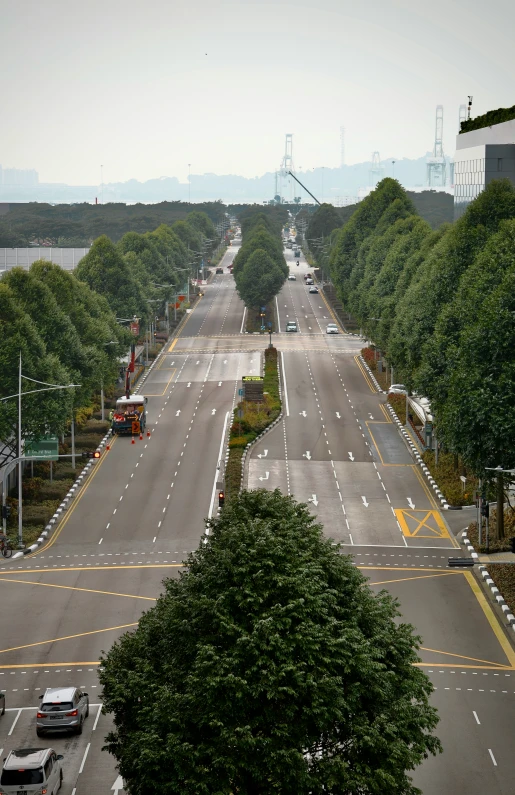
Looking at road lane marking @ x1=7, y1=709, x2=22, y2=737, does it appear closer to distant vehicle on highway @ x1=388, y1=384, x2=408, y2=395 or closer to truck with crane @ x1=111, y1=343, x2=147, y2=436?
truck with crane @ x1=111, y1=343, x2=147, y2=436

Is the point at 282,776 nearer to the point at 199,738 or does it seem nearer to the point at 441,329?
the point at 199,738

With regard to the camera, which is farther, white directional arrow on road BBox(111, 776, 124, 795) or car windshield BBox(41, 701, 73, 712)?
car windshield BBox(41, 701, 73, 712)

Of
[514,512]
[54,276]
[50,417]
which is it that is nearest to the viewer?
[514,512]

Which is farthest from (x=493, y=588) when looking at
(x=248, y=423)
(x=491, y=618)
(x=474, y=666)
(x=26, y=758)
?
(x=248, y=423)

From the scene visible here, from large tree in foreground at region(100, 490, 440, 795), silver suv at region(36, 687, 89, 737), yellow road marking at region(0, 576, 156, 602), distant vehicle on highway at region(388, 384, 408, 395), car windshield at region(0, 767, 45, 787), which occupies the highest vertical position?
large tree in foreground at region(100, 490, 440, 795)

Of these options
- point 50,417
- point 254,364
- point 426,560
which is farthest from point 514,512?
point 254,364

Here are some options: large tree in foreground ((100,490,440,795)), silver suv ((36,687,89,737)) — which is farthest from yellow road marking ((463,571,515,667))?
silver suv ((36,687,89,737))

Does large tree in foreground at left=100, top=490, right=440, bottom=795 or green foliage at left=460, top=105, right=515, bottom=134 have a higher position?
green foliage at left=460, top=105, right=515, bottom=134
